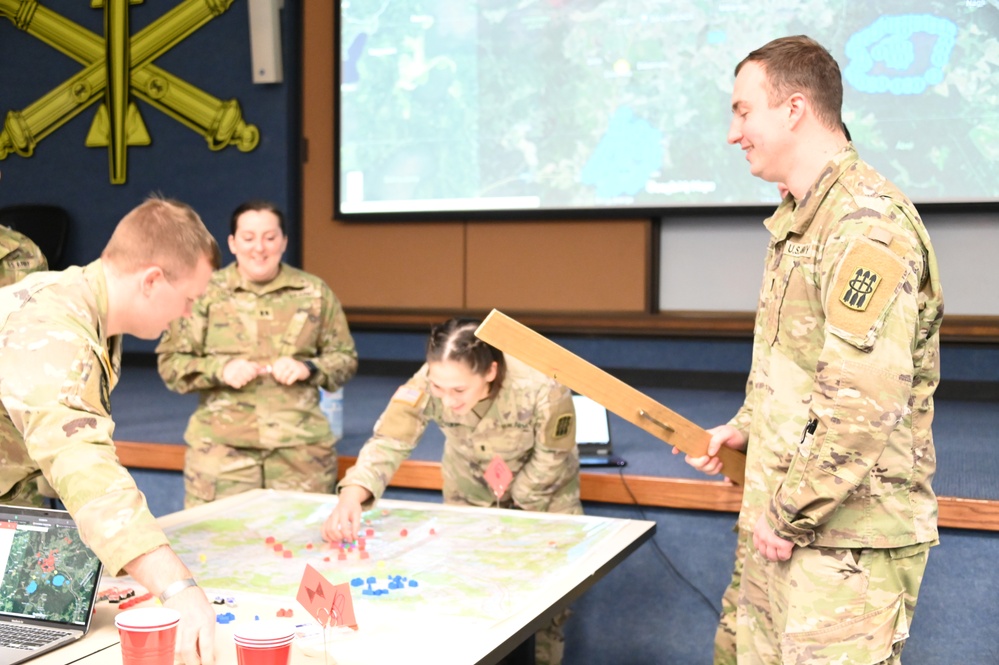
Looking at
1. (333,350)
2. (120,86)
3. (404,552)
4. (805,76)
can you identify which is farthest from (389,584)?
(120,86)

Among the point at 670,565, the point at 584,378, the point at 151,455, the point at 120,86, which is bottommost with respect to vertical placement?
the point at 670,565

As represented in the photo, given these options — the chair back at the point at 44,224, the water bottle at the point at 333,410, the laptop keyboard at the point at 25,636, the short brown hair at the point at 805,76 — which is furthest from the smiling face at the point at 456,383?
the chair back at the point at 44,224

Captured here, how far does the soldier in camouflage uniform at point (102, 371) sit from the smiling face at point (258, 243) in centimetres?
141

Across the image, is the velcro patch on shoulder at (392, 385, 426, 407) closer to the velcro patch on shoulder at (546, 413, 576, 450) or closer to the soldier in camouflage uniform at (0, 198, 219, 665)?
the velcro patch on shoulder at (546, 413, 576, 450)

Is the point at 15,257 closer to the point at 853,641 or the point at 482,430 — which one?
the point at 482,430

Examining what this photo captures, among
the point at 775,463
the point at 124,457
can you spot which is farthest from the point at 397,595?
the point at 124,457

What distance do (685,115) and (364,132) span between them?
1787 millimetres

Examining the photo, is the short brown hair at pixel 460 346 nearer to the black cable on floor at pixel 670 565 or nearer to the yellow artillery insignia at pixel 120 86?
the black cable on floor at pixel 670 565

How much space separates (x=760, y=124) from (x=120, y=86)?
526 centimetres

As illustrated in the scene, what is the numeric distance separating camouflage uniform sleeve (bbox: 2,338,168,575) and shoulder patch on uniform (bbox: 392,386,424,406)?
1187mm

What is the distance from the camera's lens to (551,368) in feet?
6.66

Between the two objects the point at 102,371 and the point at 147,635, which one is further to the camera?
the point at 102,371

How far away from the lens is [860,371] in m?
1.63

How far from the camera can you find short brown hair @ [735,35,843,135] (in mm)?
1819
